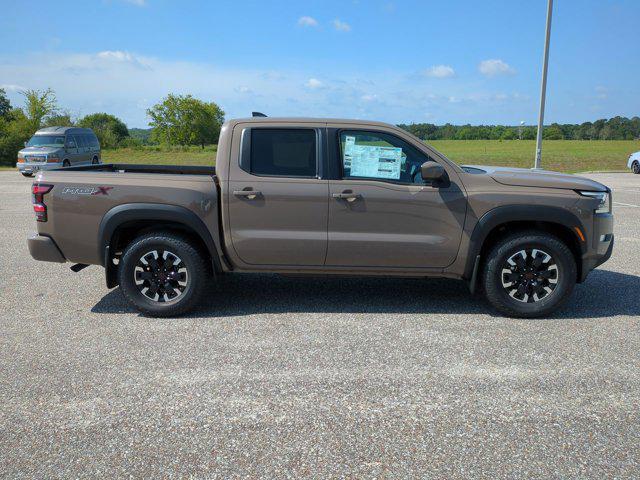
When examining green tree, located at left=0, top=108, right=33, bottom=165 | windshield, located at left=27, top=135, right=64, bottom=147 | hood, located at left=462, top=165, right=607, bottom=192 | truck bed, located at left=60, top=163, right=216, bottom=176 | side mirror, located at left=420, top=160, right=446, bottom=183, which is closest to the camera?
side mirror, located at left=420, top=160, right=446, bottom=183

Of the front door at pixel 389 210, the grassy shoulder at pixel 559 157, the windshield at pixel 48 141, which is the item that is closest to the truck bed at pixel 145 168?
the front door at pixel 389 210

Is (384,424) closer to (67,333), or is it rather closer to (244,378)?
(244,378)

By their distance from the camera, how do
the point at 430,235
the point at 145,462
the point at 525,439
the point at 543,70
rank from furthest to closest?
the point at 543,70
the point at 430,235
the point at 525,439
the point at 145,462

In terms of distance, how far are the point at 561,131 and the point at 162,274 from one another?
96474 millimetres

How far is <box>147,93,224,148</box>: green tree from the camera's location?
9825 centimetres

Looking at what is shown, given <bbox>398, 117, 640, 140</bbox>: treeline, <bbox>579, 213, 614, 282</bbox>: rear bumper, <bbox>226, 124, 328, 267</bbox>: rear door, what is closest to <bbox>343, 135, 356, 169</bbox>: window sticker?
<bbox>226, 124, 328, 267</bbox>: rear door

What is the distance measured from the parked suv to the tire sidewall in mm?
19967

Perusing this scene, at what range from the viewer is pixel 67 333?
4.64 metres

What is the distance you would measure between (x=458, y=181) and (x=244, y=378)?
260 cm

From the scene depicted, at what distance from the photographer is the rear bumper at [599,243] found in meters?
5.00

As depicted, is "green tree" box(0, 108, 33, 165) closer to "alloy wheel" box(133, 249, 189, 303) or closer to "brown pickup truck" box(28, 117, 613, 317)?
"brown pickup truck" box(28, 117, 613, 317)

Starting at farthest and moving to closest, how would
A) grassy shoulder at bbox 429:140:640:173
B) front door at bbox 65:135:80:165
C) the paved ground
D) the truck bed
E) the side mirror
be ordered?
1. grassy shoulder at bbox 429:140:640:173
2. front door at bbox 65:135:80:165
3. the truck bed
4. the side mirror
5. the paved ground

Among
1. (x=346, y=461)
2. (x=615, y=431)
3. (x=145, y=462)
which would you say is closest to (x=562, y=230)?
(x=615, y=431)

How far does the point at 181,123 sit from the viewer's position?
99.8 m
